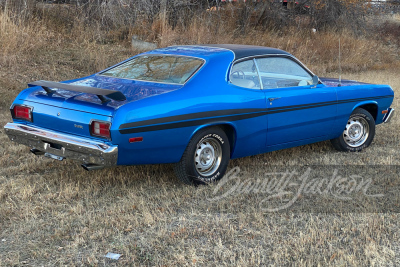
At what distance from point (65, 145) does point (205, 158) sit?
1.36m

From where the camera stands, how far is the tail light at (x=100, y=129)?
4.35 m

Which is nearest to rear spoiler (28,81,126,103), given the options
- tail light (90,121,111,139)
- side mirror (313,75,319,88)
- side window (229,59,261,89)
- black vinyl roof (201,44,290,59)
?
tail light (90,121,111,139)

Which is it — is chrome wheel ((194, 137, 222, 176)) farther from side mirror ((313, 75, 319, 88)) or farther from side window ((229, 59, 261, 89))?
side mirror ((313, 75, 319, 88))

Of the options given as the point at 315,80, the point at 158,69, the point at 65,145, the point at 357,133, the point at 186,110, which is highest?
the point at 158,69

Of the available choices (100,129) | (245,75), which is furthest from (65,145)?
(245,75)

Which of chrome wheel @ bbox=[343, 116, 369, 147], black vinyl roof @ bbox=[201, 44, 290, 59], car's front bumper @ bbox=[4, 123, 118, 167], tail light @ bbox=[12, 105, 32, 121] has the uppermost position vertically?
black vinyl roof @ bbox=[201, 44, 290, 59]

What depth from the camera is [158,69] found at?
539 centimetres

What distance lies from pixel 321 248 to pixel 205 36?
1124cm

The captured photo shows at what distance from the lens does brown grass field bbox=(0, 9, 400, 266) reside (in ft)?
12.0

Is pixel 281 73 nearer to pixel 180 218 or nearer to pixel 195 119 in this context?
pixel 195 119

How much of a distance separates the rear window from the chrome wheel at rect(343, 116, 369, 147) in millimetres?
2409

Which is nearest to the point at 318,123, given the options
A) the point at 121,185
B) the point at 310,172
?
the point at 310,172

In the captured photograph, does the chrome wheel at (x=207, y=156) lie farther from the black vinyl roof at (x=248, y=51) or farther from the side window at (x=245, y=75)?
the black vinyl roof at (x=248, y=51)

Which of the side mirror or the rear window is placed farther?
the side mirror
